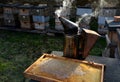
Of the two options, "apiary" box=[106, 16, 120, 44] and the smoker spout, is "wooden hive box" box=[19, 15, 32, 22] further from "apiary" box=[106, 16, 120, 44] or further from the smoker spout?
the smoker spout

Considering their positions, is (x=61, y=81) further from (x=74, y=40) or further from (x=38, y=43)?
(x=38, y=43)

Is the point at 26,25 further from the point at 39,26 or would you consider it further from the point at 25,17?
the point at 39,26

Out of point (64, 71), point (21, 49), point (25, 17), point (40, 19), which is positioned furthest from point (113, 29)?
point (25, 17)

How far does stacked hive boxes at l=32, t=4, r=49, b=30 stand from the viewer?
11453 millimetres

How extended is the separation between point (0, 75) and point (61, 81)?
189 inches

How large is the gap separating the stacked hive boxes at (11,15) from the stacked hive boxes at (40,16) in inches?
54.6

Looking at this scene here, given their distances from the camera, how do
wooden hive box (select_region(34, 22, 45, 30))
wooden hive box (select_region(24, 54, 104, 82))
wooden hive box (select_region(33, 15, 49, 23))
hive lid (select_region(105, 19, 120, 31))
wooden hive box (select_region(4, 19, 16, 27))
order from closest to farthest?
wooden hive box (select_region(24, 54, 104, 82)), hive lid (select_region(105, 19, 120, 31)), wooden hive box (select_region(33, 15, 49, 23)), wooden hive box (select_region(34, 22, 45, 30)), wooden hive box (select_region(4, 19, 16, 27))

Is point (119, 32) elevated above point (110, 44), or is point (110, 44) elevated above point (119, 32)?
point (119, 32)

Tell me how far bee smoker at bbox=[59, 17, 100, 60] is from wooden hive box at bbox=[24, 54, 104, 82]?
24cm

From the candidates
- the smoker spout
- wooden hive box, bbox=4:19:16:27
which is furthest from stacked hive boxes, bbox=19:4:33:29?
the smoker spout

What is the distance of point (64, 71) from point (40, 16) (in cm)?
787

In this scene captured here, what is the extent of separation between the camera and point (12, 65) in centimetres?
862

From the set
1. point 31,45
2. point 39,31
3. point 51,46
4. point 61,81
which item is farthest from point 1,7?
point 61,81

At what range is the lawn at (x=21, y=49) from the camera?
809 centimetres
